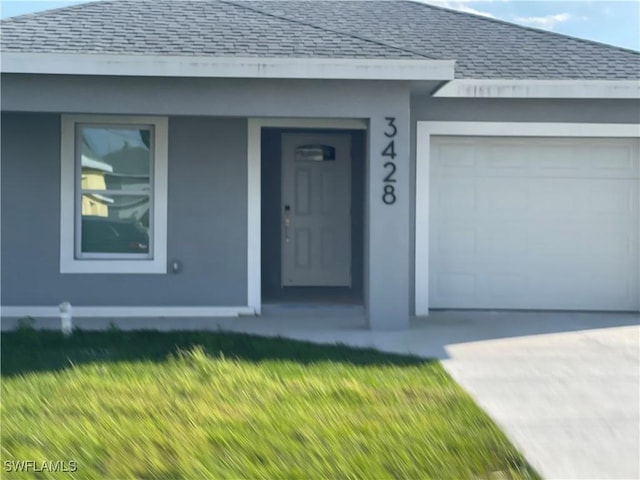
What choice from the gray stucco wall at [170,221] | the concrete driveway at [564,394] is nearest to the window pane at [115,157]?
the gray stucco wall at [170,221]

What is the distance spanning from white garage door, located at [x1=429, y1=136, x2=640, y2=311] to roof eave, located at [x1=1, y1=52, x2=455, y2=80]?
2.15m

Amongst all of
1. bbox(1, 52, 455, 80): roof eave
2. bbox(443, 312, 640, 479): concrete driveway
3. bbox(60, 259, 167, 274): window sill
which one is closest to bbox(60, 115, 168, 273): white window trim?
bbox(60, 259, 167, 274): window sill

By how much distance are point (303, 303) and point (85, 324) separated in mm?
2850

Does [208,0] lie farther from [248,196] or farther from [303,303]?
[303,303]

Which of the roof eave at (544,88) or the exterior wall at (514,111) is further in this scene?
the exterior wall at (514,111)

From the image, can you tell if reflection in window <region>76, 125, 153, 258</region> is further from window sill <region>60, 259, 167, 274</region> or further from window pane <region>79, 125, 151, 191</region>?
window sill <region>60, 259, 167, 274</region>

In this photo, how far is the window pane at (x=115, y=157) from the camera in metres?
9.55

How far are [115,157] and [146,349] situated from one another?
11.0 feet

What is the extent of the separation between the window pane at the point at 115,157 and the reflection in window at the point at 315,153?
262 centimetres

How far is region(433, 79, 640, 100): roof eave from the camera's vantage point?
9.46 m

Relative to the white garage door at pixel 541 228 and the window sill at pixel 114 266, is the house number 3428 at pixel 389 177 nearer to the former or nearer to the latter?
the white garage door at pixel 541 228

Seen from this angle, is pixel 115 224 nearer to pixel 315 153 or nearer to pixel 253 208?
pixel 253 208

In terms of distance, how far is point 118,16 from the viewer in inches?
390

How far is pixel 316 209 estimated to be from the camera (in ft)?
37.5
